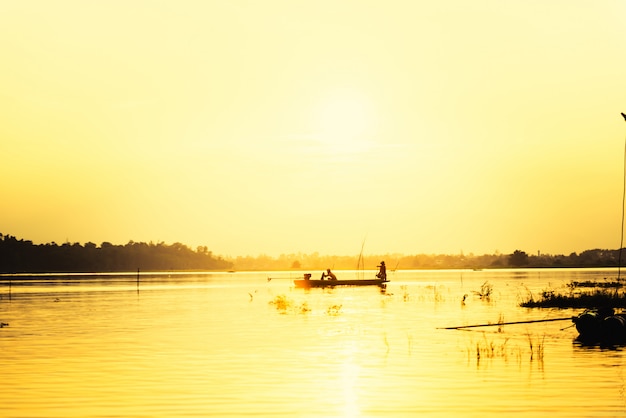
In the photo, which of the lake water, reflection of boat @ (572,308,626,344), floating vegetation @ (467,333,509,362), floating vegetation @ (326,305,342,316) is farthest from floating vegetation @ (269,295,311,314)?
reflection of boat @ (572,308,626,344)

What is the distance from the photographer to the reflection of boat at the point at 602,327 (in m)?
38.1

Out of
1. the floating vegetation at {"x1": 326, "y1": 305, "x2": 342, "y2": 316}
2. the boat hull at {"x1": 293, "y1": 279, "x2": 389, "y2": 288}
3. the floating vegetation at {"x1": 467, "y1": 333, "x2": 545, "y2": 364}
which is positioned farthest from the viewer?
the boat hull at {"x1": 293, "y1": 279, "x2": 389, "y2": 288}

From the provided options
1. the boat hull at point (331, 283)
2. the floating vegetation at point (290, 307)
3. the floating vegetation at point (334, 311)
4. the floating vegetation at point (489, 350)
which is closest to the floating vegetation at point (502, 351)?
the floating vegetation at point (489, 350)

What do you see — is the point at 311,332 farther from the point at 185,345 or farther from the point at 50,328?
the point at 50,328

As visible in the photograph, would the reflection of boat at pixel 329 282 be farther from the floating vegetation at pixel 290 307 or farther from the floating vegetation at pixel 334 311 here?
the floating vegetation at pixel 334 311

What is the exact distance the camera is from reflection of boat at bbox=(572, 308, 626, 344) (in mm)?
38062

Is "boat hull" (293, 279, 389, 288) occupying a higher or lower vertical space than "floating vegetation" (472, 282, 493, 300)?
higher

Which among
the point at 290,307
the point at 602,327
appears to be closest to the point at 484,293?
the point at 290,307

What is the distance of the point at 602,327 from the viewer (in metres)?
38.3

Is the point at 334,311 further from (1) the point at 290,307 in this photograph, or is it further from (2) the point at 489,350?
(2) the point at 489,350

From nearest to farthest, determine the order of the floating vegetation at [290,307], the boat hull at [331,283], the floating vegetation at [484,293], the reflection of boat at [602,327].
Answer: the reflection of boat at [602,327] < the floating vegetation at [290,307] < the floating vegetation at [484,293] < the boat hull at [331,283]

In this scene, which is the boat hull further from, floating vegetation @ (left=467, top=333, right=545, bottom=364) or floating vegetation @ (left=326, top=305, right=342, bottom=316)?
floating vegetation @ (left=467, top=333, right=545, bottom=364)

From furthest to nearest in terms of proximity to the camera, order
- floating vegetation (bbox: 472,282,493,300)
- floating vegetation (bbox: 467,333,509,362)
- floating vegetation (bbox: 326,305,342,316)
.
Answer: floating vegetation (bbox: 472,282,493,300) → floating vegetation (bbox: 326,305,342,316) → floating vegetation (bbox: 467,333,509,362)

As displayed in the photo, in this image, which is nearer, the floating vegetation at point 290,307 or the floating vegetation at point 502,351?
the floating vegetation at point 502,351
